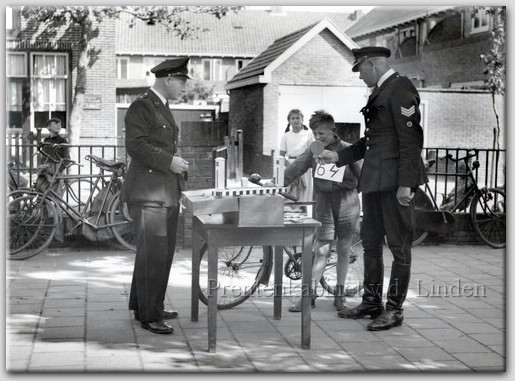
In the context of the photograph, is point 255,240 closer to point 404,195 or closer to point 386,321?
point 404,195

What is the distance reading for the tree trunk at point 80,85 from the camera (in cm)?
1945

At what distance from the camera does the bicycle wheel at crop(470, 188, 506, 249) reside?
1062cm

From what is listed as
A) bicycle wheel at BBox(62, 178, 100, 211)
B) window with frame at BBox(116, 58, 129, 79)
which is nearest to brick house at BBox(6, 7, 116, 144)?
bicycle wheel at BBox(62, 178, 100, 211)

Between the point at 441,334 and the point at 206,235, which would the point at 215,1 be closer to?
the point at 206,235

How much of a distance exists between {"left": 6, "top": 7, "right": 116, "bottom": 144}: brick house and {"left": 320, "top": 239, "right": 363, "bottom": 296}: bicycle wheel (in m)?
13.3

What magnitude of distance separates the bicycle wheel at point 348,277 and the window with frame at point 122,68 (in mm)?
38151

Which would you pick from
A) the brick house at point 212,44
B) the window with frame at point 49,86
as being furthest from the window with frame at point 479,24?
the brick house at point 212,44

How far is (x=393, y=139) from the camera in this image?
622 cm

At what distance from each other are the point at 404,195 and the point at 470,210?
482 cm

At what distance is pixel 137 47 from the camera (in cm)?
4197

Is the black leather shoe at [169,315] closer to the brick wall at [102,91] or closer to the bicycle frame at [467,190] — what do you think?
the bicycle frame at [467,190]

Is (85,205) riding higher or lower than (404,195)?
lower

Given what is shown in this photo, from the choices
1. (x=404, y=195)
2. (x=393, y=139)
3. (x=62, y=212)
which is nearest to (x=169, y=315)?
(x=404, y=195)

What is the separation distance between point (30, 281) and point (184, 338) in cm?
264
